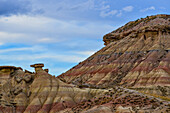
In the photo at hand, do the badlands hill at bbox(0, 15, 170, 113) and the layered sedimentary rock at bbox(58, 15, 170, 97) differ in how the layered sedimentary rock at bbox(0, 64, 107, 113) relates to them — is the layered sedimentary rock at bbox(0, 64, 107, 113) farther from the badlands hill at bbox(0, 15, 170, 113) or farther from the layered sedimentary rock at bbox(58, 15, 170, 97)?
the layered sedimentary rock at bbox(58, 15, 170, 97)

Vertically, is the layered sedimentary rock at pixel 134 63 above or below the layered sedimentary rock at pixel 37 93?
above

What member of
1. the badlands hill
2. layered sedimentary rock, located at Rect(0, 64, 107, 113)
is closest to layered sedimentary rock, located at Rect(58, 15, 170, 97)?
the badlands hill

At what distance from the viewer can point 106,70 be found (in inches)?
4267

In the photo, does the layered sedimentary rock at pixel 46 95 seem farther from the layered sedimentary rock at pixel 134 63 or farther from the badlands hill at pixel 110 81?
the layered sedimentary rock at pixel 134 63

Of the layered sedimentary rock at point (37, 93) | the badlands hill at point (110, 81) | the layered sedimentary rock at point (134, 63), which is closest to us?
the badlands hill at point (110, 81)

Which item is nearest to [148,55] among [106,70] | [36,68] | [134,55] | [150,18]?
[134,55]

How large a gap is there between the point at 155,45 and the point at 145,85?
21161 millimetres

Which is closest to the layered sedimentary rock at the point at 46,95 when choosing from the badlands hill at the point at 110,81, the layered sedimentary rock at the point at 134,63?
the badlands hill at the point at 110,81

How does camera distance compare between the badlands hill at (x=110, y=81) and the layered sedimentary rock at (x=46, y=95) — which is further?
the layered sedimentary rock at (x=46, y=95)

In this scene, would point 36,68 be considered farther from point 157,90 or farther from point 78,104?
point 157,90

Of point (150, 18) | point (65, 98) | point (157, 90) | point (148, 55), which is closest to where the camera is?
point (65, 98)

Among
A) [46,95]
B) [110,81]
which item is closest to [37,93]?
[46,95]

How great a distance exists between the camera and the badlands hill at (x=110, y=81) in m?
53.7

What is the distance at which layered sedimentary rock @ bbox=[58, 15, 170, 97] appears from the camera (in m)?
94.4
